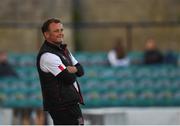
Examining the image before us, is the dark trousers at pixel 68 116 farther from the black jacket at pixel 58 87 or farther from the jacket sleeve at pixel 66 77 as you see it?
the jacket sleeve at pixel 66 77

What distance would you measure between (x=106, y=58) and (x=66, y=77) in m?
11.5

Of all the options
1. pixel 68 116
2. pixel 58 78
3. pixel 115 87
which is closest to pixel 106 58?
pixel 115 87

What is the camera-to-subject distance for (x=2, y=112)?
12453 millimetres

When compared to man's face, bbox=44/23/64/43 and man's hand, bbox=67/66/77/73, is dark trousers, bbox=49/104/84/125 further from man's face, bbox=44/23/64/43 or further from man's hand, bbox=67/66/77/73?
man's face, bbox=44/23/64/43

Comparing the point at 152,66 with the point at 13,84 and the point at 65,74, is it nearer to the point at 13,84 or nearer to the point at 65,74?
the point at 13,84

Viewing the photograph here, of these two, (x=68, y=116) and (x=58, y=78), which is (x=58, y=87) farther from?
(x=68, y=116)

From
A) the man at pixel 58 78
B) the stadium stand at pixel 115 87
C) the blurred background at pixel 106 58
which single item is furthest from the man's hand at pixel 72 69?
the stadium stand at pixel 115 87

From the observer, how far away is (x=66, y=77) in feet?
26.6

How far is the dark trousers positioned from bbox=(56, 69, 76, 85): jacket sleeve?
26 cm

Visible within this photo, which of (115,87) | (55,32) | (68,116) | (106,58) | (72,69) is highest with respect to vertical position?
(55,32)

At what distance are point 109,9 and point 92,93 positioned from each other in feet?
26.1

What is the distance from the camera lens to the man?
320 inches

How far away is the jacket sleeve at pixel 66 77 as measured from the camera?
8.09 m

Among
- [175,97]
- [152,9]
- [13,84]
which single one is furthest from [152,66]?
[152,9]
